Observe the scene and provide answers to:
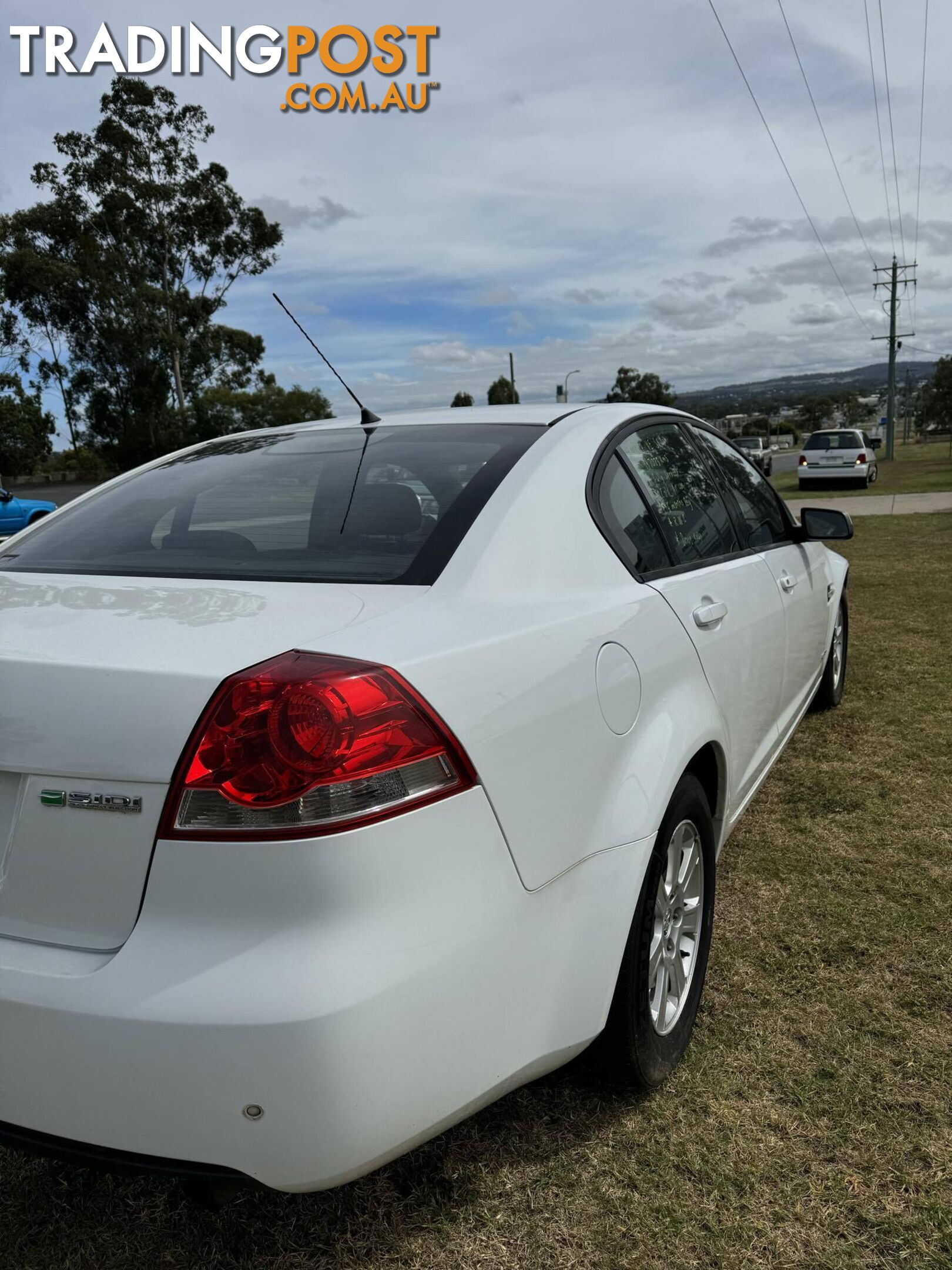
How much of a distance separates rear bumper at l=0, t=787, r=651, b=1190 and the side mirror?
9.59 feet

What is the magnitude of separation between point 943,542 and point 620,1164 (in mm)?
12424

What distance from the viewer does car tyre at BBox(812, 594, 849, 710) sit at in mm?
5090

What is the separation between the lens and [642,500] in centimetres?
269

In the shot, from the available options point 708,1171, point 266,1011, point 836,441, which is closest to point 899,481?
point 836,441

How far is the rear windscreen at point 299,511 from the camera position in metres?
2.09

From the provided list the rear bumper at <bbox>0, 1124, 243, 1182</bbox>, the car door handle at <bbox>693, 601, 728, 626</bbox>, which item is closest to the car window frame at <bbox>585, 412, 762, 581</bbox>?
the car door handle at <bbox>693, 601, 728, 626</bbox>

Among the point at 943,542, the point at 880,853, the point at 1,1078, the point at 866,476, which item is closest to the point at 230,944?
the point at 1,1078

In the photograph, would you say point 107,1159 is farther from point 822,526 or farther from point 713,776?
point 822,526

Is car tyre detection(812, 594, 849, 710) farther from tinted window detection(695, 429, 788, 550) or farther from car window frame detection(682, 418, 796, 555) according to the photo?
car window frame detection(682, 418, 796, 555)

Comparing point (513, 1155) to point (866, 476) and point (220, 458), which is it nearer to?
point (220, 458)

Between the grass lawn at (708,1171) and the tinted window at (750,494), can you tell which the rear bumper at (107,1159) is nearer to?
the grass lawn at (708,1171)

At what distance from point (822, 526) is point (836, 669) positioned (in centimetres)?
143

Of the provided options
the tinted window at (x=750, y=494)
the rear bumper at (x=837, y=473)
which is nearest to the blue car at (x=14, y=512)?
the tinted window at (x=750, y=494)

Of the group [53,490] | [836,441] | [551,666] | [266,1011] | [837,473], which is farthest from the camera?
[53,490]
